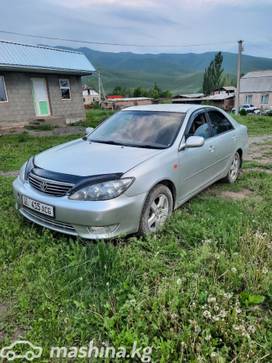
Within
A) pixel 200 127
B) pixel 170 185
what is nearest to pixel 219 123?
pixel 200 127

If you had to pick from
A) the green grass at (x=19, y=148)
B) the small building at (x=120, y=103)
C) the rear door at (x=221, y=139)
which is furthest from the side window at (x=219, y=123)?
the small building at (x=120, y=103)

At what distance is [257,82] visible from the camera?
4981cm

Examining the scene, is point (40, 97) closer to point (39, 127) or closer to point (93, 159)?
point (39, 127)

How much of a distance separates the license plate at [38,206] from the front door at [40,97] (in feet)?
41.0

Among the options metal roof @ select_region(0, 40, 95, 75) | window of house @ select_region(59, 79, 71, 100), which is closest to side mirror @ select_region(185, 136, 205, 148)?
metal roof @ select_region(0, 40, 95, 75)

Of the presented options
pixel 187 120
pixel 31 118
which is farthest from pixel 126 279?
pixel 31 118

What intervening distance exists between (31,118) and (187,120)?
1191 cm

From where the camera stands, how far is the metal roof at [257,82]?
48.3 meters

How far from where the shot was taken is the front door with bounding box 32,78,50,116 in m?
14.4

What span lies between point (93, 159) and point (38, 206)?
2.64 feet

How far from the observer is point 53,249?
299 cm

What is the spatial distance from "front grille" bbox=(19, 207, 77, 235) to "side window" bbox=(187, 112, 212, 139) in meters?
2.02

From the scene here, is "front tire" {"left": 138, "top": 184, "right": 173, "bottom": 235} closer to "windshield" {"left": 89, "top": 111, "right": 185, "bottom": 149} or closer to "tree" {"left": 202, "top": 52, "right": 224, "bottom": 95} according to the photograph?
"windshield" {"left": 89, "top": 111, "right": 185, "bottom": 149}

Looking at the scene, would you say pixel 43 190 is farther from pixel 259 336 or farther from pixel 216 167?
pixel 216 167
